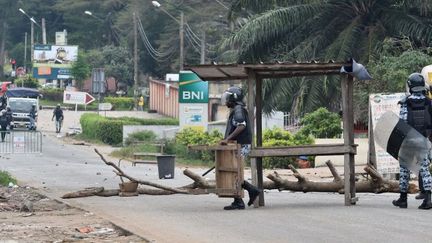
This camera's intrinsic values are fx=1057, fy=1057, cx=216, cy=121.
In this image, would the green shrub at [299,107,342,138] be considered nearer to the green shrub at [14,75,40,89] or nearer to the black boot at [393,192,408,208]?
the black boot at [393,192,408,208]

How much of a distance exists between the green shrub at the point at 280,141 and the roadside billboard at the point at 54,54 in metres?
67.4

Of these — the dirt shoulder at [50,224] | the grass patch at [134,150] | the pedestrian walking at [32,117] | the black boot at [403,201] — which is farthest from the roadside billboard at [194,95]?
the black boot at [403,201]

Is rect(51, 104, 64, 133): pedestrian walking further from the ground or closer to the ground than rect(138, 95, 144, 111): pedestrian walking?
closer to the ground

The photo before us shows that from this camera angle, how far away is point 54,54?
340ft

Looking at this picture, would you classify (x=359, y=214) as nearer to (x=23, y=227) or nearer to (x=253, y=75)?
(x=253, y=75)

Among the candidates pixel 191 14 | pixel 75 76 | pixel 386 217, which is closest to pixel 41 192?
pixel 386 217

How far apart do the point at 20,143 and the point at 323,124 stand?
13885mm

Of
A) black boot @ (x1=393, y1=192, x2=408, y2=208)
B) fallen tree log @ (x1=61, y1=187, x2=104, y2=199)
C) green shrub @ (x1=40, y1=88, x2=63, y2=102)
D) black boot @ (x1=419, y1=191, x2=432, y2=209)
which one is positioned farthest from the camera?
green shrub @ (x1=40, y1=88, x2=63, y2=102)

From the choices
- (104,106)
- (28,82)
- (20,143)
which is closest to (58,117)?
(104,106)

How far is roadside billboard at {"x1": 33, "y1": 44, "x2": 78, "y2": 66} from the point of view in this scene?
102 metres

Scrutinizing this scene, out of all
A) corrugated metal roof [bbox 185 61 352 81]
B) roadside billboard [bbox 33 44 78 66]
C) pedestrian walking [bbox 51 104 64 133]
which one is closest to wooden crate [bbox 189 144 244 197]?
corrugated metal roof [bbox 185 61 352 81]

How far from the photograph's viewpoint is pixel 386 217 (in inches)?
550

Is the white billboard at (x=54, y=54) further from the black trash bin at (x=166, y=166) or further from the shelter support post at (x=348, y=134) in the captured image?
the shelter support post at (x=348, y=134)

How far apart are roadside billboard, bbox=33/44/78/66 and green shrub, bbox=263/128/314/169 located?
221 feet
